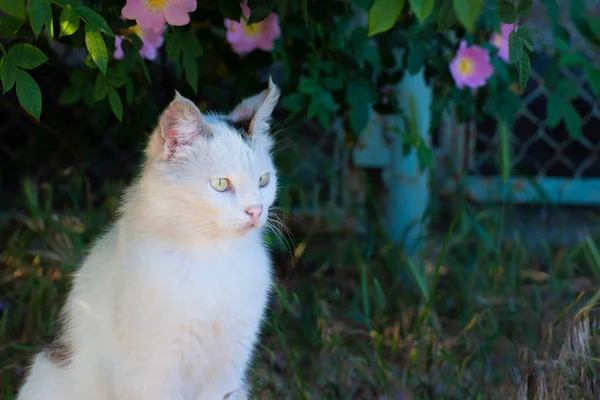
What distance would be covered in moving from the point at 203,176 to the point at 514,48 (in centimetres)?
69

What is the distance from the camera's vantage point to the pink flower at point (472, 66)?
2404mm

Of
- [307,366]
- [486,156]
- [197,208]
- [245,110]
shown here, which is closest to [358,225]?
[486,156]

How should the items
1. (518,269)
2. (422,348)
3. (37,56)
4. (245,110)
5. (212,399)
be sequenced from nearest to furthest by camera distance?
(37,56)
(212,399)
(245,110)
(422,348)
(518,269)

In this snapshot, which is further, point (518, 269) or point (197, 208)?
point (518, 269)

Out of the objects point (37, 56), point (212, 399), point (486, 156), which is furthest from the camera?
point (486, 156)

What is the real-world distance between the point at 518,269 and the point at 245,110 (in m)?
1.35

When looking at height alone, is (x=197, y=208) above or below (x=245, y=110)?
below

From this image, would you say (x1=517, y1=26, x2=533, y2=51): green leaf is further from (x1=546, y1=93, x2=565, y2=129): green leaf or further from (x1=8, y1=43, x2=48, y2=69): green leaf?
(x1=546, y1=93, x2=565, y2=129): green leaf

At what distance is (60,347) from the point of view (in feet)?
5.95

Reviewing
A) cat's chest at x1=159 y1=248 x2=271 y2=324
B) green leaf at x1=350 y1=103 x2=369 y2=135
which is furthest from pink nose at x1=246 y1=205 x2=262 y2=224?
green leaf at x1=350 y1=103 x2=369 y2=135

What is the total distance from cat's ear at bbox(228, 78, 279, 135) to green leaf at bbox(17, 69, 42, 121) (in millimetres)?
500

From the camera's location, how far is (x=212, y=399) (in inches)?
68.9

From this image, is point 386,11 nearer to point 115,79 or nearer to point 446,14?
point 446,14

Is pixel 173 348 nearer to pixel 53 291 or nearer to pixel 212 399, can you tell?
pixel 212 399
